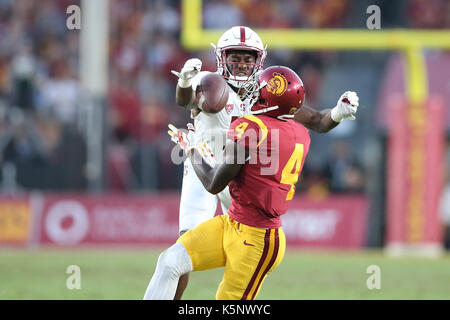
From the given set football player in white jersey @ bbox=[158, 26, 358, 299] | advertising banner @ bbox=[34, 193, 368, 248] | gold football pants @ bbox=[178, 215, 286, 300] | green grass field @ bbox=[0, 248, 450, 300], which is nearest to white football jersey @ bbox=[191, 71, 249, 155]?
football player in white jersey @ bbox=[158, 26, 358, 299]

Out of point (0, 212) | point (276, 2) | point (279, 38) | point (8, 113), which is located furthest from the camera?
point (276, 2)

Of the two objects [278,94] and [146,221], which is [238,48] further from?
[146,221]

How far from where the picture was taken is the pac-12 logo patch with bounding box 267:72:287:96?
467cm

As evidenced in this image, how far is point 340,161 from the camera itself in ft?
43.0

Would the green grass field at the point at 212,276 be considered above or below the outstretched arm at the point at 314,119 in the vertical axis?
below

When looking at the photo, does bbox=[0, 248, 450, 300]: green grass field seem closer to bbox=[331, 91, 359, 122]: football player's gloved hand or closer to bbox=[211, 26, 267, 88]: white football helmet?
bbox=[211, 26, 267, 88]: white football helmet

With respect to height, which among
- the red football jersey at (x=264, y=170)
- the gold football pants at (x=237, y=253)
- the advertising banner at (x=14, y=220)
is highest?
the red football jersey at (x=264, y=170)

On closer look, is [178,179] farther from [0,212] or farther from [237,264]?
[237,264]

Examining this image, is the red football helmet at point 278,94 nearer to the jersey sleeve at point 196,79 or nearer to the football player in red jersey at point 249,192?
the football player in red jersey at point 249,192

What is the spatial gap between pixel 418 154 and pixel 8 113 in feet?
21.6

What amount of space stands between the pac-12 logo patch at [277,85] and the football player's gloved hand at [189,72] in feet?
1.88

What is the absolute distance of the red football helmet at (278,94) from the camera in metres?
4.68

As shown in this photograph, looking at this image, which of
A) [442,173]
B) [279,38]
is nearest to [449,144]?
[442,173]

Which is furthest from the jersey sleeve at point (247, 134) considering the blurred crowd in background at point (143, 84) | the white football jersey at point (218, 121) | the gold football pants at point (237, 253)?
the blurred crowd in background at point (143, 84)
